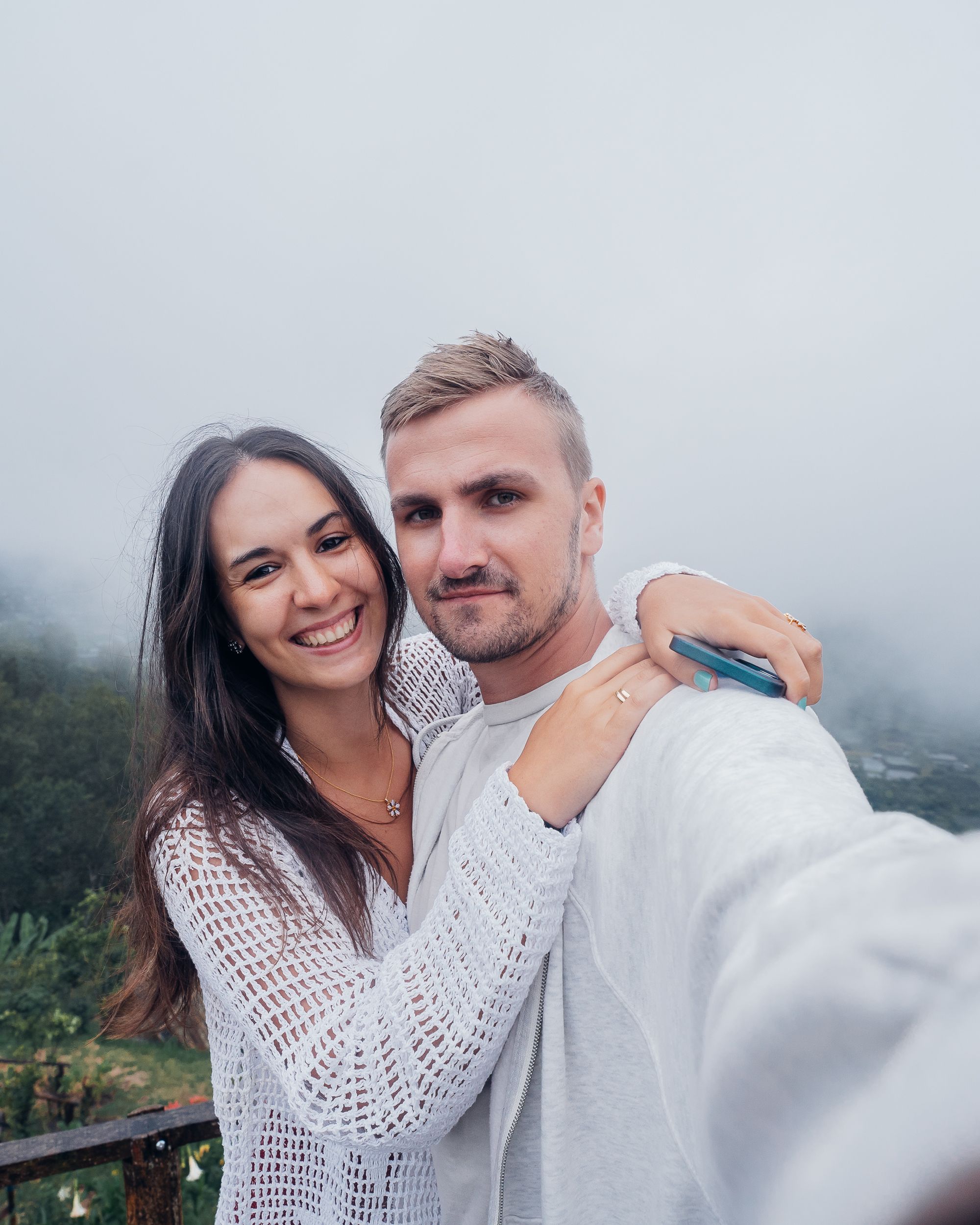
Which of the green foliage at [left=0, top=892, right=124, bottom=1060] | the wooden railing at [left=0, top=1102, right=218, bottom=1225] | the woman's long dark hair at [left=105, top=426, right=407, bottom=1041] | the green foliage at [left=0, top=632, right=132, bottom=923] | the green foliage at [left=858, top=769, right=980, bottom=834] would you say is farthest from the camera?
the green foliage at [left=0, top=632, right=132, bottom=923]

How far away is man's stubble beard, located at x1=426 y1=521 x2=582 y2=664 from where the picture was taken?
160cm

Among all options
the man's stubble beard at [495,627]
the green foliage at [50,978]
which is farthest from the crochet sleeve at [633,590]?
the green foliage at [50,978]

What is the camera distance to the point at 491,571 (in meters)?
1.60

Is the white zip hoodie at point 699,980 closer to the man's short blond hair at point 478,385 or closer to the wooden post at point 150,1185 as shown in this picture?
the man's short blond hair at point 478,385

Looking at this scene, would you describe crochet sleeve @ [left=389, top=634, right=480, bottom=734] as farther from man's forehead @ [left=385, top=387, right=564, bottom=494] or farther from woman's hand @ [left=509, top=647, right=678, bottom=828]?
woman's hand @ [left=509, top=647, right=678, bottom=828]

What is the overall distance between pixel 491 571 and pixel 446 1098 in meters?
1.04

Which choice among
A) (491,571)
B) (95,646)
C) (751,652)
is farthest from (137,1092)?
(751,652)

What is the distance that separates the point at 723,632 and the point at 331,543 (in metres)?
1.26

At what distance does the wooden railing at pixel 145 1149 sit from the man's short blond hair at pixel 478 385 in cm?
219

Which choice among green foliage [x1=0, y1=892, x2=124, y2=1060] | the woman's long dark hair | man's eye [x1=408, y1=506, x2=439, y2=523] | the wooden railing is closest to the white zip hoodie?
the woman's long dark hair

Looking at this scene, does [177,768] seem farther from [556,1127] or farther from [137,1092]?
[137,1092]

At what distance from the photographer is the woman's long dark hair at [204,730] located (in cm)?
182

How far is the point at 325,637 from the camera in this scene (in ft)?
6.59

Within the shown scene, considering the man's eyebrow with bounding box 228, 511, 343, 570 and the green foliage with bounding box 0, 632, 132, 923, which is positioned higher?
the man's eyebrow with bounding box 228, 511, 343, 570
